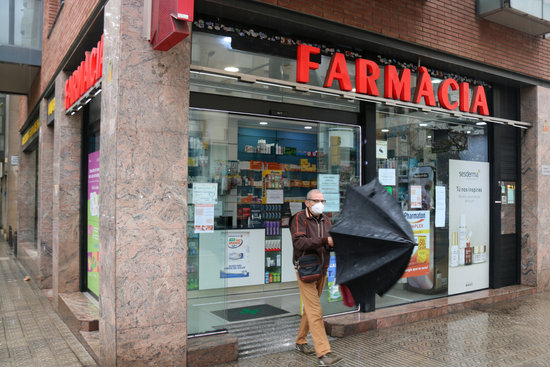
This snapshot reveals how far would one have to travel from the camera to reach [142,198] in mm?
4918

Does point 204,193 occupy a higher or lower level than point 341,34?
lower

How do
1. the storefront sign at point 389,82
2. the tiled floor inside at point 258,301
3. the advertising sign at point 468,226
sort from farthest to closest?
1. the advertising sign at point 468,226
2. the storefront sign at point 389,82
3. the tiled floor inside at point 258,301

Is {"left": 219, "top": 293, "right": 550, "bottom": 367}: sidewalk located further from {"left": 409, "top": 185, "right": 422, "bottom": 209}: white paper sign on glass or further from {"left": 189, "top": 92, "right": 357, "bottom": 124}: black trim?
{"left": 189, "top": 92, "right": 357, "bottom": 124}: black trim

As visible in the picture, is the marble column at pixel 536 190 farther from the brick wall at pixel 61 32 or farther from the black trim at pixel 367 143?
the brick wall at pixel 61 32

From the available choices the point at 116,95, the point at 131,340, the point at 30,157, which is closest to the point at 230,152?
the point at 116,95

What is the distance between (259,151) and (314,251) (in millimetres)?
3852

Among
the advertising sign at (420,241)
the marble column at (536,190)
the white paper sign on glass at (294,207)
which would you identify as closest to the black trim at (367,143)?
the advertising sign at (420,241)

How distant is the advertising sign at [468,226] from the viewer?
8.91 meters

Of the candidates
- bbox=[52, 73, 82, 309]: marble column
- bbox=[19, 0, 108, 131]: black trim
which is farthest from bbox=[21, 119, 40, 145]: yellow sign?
bbox=[52, 73, 82, 309]: marble column

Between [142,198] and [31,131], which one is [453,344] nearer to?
[142,198]

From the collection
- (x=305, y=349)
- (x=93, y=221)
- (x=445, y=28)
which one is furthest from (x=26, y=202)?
(x=445, y=28)

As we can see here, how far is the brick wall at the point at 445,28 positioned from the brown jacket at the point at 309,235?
2.69m

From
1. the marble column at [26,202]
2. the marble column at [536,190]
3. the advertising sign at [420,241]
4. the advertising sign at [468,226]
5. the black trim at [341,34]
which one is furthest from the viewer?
the marble column at [26,202]

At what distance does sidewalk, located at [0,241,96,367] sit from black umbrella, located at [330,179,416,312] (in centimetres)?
318
